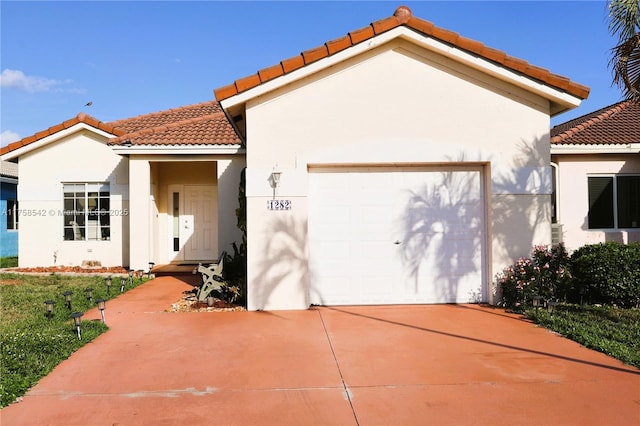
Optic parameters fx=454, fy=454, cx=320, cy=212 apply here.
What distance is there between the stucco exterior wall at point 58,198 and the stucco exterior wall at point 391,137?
7.34 m

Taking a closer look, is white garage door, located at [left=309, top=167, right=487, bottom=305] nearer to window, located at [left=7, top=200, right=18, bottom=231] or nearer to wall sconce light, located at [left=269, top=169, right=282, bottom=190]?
wall sconce light, located at [left=269, top=169, right=282, bottom=190]

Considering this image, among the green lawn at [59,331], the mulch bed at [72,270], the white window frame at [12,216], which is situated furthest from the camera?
the white window frame at [12,216]

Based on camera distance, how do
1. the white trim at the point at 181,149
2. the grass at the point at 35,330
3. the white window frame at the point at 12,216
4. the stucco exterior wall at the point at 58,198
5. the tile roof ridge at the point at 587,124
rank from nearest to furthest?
1. the grass at the point at 35,330
2. the white trim at the point at 181,149
3. the tile roof ridge at the point at 587,124
4. the stucco exterior wall at the point at 58,198
5. the white window frame at the point at 12,216

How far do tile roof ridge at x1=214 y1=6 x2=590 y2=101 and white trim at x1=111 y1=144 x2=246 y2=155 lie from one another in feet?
12.6

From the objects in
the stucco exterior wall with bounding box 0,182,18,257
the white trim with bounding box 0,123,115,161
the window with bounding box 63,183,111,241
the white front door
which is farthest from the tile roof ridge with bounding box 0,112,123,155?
the stucco exterior wall with bounding box 0,182,18,257

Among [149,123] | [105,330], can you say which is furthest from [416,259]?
[149,123]

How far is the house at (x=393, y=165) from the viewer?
25.5 feet

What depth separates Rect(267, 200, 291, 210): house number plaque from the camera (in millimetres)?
7898

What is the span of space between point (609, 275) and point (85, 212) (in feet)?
43.8

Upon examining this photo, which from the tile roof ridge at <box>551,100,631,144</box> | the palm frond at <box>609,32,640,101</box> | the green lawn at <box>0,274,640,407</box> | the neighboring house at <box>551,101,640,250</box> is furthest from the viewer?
the neighboring house at <box>551,101,640,250</box>

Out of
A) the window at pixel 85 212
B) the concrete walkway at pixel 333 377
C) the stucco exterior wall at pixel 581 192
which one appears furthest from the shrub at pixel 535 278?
the window at pixel 85 212

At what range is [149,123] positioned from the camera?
1505cm

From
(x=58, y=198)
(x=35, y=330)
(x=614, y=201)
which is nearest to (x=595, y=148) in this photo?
(x=614, y=201)

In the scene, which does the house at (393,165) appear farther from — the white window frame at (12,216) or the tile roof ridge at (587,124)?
the white window frame at (12,216)
